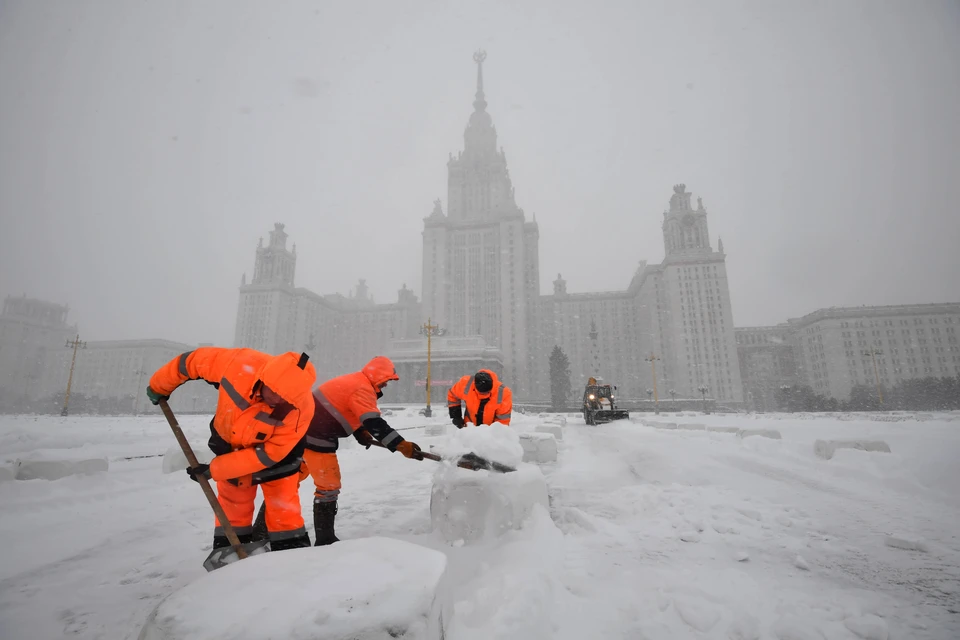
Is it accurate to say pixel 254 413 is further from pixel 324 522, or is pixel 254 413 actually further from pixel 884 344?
pixel 884 344

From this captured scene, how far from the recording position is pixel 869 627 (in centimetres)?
195

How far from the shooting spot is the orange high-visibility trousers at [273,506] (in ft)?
8.41

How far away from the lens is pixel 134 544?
134 inches

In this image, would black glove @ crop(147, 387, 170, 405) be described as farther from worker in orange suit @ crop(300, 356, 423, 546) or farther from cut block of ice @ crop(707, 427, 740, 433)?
cut block of ice @ crop(707, 427, 740, 433)

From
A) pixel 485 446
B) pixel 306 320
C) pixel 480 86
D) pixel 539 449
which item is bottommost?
pixel 539 449

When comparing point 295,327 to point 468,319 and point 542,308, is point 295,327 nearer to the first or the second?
point 468,319

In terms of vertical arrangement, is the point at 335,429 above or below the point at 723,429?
above

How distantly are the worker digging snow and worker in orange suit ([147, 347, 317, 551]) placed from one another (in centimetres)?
60

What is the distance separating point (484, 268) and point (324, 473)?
71913 millimetres

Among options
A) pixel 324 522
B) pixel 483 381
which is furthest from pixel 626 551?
pixel 483 381

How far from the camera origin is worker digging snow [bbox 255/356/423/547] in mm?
3254

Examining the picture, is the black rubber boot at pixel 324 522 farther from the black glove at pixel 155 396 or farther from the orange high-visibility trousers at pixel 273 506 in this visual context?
the black glove at pixel 155 396

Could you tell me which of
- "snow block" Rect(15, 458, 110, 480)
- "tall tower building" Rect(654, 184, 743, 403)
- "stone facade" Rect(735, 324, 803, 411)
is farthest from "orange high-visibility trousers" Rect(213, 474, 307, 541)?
"stone facade" Rect(735, 324, 803, 411)

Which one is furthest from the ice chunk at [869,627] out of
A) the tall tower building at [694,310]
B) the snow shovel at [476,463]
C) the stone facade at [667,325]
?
the tall tower building at [694,310]
